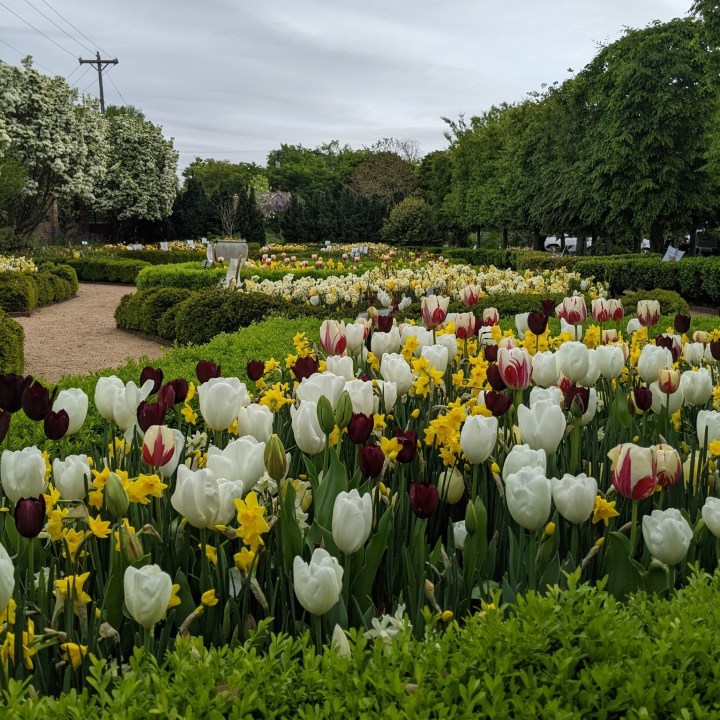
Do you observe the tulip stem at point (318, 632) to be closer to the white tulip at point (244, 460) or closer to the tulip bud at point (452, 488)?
the white tulip at point (244, 460)

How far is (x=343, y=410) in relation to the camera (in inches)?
91.7

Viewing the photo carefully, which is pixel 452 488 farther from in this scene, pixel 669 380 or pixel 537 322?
pixel 537 322

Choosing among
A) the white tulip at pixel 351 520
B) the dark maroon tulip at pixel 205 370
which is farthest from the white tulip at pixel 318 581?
the dark maroon tulip at pixel 205 370

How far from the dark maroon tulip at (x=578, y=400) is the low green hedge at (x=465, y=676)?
3.21ft

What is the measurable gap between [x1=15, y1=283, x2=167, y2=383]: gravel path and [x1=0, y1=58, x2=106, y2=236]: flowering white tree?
1095cm

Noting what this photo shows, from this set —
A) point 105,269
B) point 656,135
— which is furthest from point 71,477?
point 656,135

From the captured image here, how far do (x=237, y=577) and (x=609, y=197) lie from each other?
2600cm

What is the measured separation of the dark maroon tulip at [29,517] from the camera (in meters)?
1.69

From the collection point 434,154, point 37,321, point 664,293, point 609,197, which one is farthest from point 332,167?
point 664,293

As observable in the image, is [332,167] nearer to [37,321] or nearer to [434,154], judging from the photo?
[434,154]

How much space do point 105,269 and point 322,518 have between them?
2462 cm

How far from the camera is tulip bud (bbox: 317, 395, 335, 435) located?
227cm

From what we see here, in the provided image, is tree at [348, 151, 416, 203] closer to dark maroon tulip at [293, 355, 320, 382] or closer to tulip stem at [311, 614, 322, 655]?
dark maroon tulip at [293, 355, 320, 382]

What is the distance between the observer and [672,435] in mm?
2982
